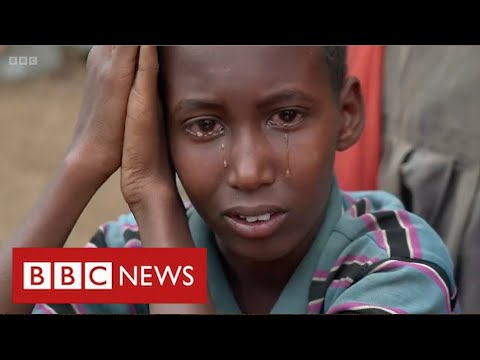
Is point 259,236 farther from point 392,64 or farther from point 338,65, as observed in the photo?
point 392,64

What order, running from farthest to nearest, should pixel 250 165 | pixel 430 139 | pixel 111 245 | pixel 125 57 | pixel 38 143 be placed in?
1. pixel 38 143
2. pixel 430 139
3. pixel 111 245
4. pixel 125 57
5. pixel 250 165

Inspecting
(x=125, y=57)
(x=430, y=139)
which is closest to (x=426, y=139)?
(x=430, y=139)

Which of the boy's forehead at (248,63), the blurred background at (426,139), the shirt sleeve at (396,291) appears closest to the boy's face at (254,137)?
the boy's forehead at (248,63)

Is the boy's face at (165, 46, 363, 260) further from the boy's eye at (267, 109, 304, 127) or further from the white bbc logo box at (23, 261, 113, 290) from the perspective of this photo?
the white bbc logo box at (23, 261, 113, 290)

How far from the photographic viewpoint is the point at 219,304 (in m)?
1.10

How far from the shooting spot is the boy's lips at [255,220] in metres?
0.98

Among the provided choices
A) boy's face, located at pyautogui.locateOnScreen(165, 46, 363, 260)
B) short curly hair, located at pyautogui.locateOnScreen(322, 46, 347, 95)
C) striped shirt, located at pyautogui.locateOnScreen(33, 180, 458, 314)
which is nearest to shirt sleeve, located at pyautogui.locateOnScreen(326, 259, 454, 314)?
striped shirt, located at pyautogui.locateOnScreen(33, 180, 458, 314)

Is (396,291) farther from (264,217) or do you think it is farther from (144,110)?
(144,110)

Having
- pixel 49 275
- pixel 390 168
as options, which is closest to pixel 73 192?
pixel 49 275

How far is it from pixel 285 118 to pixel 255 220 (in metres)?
0.13

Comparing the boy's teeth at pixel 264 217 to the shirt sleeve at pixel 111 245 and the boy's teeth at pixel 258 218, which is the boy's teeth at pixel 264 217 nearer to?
the boy's teeth at pixel 258 218

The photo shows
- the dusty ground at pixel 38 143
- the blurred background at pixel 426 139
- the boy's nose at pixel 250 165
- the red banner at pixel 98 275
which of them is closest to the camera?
the boy's nose at pixel 250 165

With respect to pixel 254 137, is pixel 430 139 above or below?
above

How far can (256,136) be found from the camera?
3.12ft
